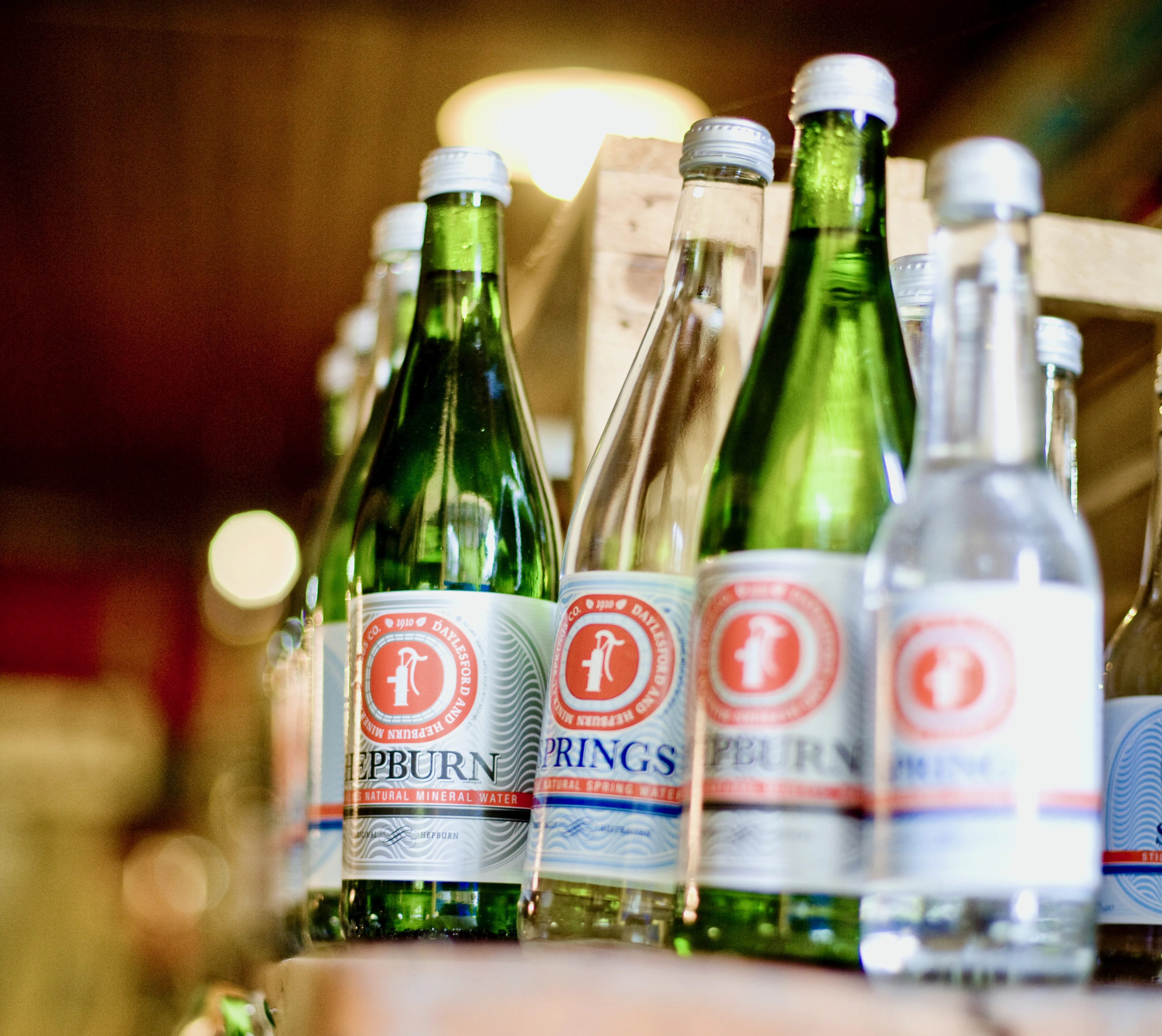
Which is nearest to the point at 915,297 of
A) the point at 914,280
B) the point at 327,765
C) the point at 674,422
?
the point at 914,280

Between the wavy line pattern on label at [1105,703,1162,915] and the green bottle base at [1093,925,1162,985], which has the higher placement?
the wavy line pattern on label at [1105,703,1162,915]

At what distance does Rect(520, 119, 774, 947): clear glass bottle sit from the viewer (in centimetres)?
47

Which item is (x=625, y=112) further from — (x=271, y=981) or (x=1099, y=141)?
(x=271, y=981)

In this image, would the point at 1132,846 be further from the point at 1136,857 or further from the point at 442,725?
the point at 442,725

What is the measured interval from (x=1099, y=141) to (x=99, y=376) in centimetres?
357

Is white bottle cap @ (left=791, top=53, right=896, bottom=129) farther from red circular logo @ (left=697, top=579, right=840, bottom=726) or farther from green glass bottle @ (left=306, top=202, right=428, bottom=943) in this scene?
green glass bottle @ (left=306, top=202, right=428, bottom=943)

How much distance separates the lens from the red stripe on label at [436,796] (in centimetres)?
52

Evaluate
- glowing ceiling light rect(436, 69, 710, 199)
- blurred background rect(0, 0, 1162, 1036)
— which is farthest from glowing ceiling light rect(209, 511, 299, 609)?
glowing ceiling light rect(436, 69, 710, 199)

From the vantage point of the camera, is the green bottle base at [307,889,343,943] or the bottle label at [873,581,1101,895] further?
the green bottle base at [307,889,343,943]

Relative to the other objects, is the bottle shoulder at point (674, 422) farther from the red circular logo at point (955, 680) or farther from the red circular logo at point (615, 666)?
the red circular logo at point (955, 680)

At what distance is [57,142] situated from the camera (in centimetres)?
298

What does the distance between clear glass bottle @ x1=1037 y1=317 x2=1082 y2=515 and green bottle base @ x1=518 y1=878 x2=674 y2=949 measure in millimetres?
272

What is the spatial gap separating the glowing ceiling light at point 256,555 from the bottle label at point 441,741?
16.4ft

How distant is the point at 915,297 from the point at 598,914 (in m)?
0.28
